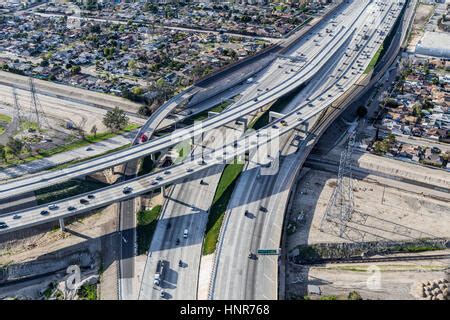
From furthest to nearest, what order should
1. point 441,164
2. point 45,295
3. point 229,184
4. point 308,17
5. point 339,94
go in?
point 308,17, point 339,94, point 441,164, point 229,184, point 45,295

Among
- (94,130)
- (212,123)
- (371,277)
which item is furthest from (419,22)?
(371,277)

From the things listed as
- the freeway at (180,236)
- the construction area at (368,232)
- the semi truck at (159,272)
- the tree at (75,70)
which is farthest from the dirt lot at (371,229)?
the tree at (75,70)

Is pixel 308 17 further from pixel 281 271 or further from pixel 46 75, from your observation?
pixel 281 271

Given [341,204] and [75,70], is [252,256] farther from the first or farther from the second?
[75,70]

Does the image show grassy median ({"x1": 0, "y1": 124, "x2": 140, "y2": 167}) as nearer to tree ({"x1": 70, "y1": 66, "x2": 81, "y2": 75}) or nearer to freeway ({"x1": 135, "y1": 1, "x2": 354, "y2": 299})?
freeway ({"x1": 135, "y1": 1, "x2": 354, "y2": 299})

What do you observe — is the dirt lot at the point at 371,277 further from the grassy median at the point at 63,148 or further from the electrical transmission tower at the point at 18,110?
the electrical transmission tower at the point at 18,110

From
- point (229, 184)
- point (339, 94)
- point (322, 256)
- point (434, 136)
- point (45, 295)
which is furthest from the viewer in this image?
point (339, 94)

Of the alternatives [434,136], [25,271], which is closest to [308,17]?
[434,136]

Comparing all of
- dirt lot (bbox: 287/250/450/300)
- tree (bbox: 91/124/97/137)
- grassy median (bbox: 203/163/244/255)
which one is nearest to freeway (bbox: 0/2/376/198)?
grassy median (bbox: 203/163/244/255)
